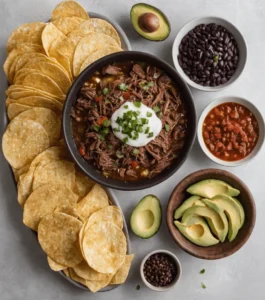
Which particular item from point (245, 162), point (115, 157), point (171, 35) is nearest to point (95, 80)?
point (115, 157)

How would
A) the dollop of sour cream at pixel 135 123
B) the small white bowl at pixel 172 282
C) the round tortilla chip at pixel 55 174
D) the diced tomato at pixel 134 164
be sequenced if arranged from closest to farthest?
the dollop of sour cream at pixel 135 123 < the diced tomato at pixel 134 164 < the round tortilla chip at pixel 55 174 < the small white bowl at pixel 172 282

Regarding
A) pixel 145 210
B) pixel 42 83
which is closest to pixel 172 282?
pixel 145 210

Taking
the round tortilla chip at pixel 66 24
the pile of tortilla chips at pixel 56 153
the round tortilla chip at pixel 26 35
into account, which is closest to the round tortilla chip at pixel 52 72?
the pile of tortilla chips at pixel 56 153

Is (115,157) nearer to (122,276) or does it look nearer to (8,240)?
(122,276)

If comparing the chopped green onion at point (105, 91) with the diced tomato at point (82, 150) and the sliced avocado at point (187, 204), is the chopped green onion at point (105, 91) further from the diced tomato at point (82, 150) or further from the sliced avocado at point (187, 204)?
the sliced avocado at point (187, 204)

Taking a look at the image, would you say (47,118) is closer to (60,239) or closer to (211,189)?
(60,239)

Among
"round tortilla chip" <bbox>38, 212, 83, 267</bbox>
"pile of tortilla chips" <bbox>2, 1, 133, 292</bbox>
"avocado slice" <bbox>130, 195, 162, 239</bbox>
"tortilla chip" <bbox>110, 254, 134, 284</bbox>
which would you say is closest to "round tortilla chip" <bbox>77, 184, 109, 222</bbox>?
"pile of tortilla chips" <bbox>2, 1, 133, 292</bbox>

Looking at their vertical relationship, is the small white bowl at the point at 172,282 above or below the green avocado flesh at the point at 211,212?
below
